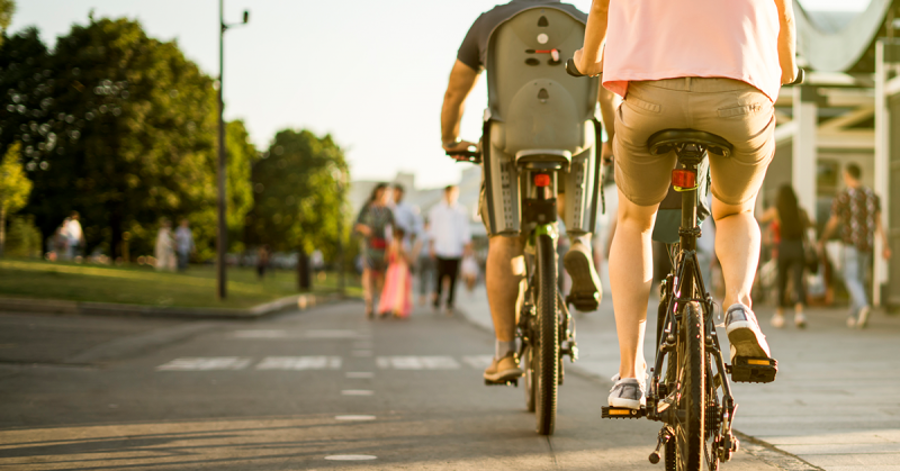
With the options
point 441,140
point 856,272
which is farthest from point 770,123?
point 856,272

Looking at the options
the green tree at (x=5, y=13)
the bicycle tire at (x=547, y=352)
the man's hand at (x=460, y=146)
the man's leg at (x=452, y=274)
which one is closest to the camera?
the bicycle tire at (x=547, y=352)

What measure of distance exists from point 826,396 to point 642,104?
10.7 feet

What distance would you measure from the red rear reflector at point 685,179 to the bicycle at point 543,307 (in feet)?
4.71

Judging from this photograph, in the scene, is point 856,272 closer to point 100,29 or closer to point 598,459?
point 598,459

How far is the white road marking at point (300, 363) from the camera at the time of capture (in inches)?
284

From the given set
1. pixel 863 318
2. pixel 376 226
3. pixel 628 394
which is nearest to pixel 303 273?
pixel 376 226

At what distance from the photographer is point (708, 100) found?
273 cm

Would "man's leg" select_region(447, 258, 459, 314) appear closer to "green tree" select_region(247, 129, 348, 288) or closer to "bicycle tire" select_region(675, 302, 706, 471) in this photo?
"bicycle tire" select_region(675, 302, 706, 471)

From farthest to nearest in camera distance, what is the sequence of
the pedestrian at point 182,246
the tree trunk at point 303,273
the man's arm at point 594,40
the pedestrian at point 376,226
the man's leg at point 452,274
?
the pedestrian at point 182,246
the tree trunk at point 303,273
the man's leg at point 452,274
the pedestrian at point 376,226
the man's arm at point 594,40

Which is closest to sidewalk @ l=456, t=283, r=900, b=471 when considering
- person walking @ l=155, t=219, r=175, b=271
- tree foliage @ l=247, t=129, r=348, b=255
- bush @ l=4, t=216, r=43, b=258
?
person walking @ l=155, t=219, r=175, b=271

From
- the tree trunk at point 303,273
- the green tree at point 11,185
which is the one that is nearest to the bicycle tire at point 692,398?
the tree trunk at point 303,273

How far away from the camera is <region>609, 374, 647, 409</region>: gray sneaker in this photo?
3.03 metres

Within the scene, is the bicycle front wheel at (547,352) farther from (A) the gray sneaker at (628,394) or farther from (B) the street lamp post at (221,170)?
(B) the street lamp post at (221,170)

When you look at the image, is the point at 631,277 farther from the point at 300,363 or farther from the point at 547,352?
the point at 300,363
